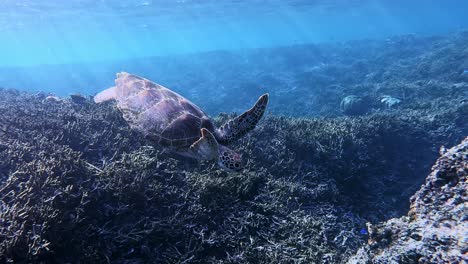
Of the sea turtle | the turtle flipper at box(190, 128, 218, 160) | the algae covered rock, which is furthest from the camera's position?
the algae covered rock

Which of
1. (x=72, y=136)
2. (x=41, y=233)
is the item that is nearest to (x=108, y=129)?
(x=72, y=136)

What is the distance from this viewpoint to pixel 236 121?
16.4 ft

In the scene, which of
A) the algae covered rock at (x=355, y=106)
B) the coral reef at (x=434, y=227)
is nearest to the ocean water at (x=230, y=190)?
the coral reef at (x=434, y=227)

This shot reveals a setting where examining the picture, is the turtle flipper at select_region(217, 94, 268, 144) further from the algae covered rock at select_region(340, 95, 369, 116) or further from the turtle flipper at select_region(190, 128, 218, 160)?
the algae covered rock at select_region(340, 95, 369, 116)

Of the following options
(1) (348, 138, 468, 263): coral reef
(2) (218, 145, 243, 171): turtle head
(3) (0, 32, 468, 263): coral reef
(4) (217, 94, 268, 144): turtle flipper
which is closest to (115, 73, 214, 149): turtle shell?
(4) (217, 94, 268, 144): turtle flipper

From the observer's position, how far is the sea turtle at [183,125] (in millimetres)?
4438

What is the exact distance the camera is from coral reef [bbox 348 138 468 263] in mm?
2475

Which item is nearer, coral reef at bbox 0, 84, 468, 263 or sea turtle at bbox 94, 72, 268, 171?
coral reef at bbox 0, 84, 468, 263

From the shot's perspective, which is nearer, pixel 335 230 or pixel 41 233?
pixel 41 233

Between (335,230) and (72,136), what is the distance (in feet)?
17.6

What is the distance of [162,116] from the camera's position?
538 centimetres

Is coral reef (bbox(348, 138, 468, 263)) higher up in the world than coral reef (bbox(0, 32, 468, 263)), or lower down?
higher up

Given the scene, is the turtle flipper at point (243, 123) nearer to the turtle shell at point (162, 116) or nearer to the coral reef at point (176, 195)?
the turtle shell at point (162, 116)

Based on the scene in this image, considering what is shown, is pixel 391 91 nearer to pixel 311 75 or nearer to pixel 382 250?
pixel 311 75
